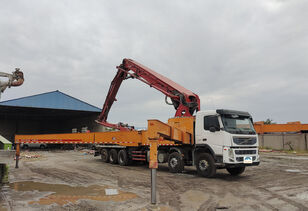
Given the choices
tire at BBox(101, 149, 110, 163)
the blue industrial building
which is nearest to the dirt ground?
tire at BBox(101, 149, 110, 163)

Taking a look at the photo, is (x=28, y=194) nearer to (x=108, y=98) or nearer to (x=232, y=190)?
(x=232, y=190)

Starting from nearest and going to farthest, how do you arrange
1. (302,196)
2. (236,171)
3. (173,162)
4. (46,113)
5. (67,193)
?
(302,196) < (67,193) < (236,171) < (173,162) < (46,113)

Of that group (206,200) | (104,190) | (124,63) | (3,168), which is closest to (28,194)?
(3,168)

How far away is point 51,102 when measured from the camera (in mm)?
30641

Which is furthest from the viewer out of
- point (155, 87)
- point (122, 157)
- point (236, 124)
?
point (122, 157)

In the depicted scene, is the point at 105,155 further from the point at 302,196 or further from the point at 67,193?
the point at 302,196

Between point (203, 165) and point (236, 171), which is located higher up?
point (203, 165)

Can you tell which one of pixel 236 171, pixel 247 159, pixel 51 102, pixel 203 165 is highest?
pixel 51 102

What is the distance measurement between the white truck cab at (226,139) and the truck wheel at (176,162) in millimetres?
742

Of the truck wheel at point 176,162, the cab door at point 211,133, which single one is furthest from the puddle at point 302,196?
the truck wheel at point 176,162

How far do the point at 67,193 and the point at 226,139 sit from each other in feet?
19.4

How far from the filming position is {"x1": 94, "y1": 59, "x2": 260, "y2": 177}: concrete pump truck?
960cm

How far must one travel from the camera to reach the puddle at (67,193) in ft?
22.5

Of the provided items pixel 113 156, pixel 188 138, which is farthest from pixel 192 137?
pixel 113 156
